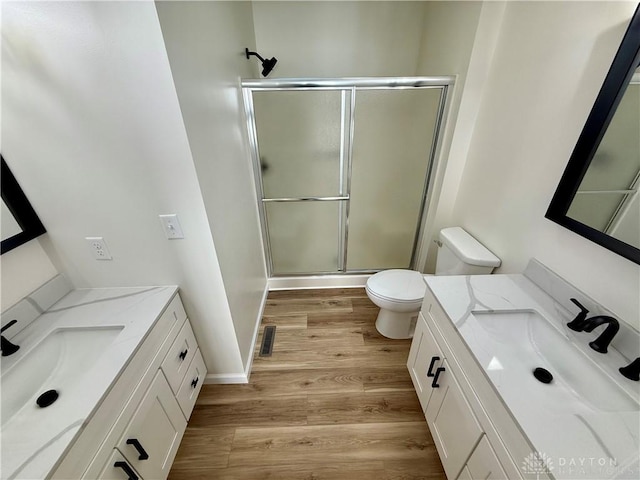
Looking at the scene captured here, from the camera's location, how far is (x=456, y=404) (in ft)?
3.43

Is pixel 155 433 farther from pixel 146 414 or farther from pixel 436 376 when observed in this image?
pixel 436 376

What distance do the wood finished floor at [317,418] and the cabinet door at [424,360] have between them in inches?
8.3

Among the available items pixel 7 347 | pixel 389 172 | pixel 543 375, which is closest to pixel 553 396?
A: pixel 543 375

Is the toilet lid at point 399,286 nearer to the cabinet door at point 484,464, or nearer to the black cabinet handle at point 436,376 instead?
the black cabinet handle at point 436,376

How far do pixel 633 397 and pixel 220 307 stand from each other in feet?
5.21

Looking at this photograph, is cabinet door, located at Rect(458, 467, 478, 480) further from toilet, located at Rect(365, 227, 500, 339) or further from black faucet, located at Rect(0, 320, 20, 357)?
black faucet, located at Rect(0, 320, 20, 357)

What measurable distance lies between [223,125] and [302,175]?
83cm

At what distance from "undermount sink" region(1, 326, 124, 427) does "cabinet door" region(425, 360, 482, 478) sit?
1386 millimetres

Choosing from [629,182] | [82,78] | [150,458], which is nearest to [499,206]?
[629,182]

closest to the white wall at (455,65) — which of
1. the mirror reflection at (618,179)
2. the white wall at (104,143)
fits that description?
the mirror reflection at (618,179)

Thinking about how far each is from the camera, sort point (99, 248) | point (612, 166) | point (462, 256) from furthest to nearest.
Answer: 1. point (462, 256)
2. point (99, 248)
3. point (612, 166)

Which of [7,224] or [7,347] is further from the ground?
[7,224]

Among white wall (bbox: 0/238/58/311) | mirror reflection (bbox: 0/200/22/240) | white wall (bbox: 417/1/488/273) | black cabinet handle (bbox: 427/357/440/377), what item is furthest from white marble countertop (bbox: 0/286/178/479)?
white wall (bbox: 417/1/488/273)

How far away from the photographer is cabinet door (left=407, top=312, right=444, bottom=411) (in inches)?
47.8
